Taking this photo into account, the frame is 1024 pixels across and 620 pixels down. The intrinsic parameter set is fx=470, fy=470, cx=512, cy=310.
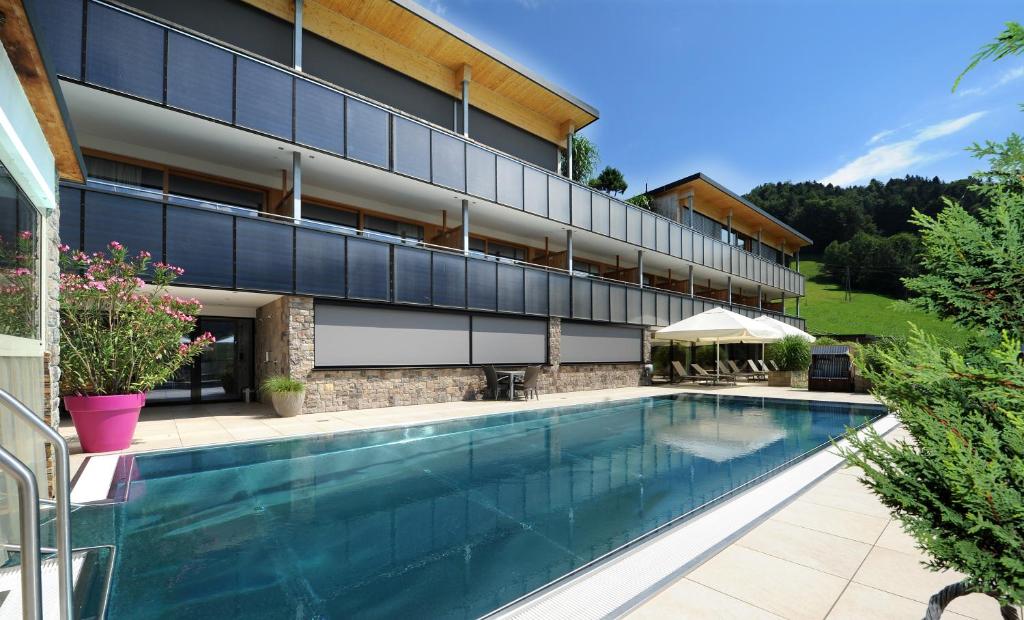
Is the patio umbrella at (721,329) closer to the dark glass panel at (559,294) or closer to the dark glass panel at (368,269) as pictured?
the dark glass panel at (559,294)

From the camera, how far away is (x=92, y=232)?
907cm

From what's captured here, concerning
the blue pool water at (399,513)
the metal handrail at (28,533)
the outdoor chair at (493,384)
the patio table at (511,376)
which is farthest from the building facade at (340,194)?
the metal handrail at (28,533)

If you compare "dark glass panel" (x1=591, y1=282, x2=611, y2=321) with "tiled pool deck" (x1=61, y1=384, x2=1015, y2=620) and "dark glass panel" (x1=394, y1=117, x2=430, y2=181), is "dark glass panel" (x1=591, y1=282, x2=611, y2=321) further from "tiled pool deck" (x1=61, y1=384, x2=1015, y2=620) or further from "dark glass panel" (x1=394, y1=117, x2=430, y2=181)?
"tiled pool deck" (x1=61, y1=384, x2=1015, y2=620)

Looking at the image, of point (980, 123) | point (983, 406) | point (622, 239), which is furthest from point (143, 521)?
point (622, 239)

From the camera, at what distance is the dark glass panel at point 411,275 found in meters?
13.3

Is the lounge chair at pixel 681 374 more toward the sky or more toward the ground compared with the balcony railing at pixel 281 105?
more toward the ground

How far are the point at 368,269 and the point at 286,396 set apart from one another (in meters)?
3.87

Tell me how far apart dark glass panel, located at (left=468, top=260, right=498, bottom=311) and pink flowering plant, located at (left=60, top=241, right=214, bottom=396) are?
8.22m

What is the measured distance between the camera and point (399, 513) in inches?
203

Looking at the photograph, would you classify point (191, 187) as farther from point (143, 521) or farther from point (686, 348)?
point (686, 348)

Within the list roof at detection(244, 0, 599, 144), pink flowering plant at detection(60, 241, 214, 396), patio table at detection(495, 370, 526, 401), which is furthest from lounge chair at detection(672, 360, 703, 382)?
pink flowering plant at detection(60, 241, 214, 396)

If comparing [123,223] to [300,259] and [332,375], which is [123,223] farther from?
[332,375]

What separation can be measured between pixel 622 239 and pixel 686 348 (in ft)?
33.0

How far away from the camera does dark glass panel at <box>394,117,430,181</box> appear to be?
13391 millimetres
